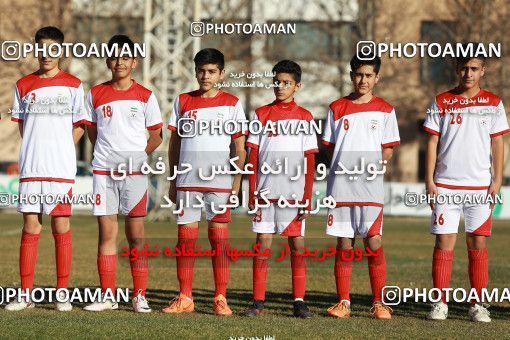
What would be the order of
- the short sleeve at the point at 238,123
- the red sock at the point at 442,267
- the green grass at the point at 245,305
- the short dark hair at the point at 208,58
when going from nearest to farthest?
1. the green grass at the point at 245,305
2. the short dark hair at the point at 208,58
3. the short sleeve at the point at 238,123
4. the red sock at the point at 442,267

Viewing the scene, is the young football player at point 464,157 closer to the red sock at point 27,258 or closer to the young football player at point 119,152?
the young football player at point 119,152

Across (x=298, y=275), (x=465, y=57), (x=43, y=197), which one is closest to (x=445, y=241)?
(x=298, y=275)

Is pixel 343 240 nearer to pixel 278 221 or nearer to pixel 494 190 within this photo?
pixel 278 221

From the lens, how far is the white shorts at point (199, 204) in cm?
1018

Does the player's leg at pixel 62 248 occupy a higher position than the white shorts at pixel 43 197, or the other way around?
the white shorts at pixel 43 197

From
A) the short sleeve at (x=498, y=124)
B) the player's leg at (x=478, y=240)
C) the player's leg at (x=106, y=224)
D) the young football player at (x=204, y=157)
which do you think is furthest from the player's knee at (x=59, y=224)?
the short sleeve at (x=498, y=124)

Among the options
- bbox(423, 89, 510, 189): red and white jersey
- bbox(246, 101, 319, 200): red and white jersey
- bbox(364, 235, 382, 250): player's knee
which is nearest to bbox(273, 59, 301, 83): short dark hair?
bbox(246, 101, 319, 200): red and white jersey

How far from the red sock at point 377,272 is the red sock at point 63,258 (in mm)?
2619

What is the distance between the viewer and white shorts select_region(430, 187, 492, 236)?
1027cm

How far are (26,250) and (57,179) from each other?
2.27 feet

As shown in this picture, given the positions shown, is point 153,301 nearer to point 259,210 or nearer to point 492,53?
point 259,210

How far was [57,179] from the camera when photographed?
10.1 meters

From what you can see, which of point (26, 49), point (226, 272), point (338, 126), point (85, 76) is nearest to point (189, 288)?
point (226, 272)

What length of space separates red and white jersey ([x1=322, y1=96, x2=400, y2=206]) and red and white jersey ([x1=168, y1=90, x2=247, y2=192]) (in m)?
0.84
